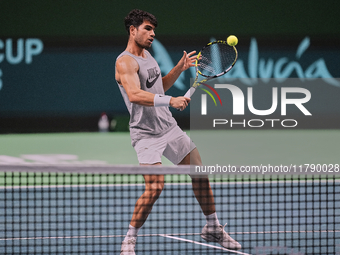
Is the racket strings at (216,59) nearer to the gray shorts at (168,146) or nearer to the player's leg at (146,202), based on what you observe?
the gray shorts at (168,146)

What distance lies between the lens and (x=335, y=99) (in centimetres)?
1212

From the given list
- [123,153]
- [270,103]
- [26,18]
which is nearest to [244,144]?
[123,153]

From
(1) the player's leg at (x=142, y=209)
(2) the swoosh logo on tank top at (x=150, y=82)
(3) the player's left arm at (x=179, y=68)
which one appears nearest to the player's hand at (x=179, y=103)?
(2) the swoosh logo on tank top at (x=150, y=82)

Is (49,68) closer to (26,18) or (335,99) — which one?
(26,18)

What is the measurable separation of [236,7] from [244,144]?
4.48 metres

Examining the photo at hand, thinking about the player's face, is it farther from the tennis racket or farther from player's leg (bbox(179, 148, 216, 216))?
player's leg (bbox(179, 148, 216, 216))

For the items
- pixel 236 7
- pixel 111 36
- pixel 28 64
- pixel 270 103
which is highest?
pixel 236 7

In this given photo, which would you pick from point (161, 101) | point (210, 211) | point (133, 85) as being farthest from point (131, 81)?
point (210, 211)

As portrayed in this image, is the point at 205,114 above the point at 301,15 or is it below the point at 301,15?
below

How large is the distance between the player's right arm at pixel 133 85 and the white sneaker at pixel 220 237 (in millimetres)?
887

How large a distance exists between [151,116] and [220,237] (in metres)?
0.95

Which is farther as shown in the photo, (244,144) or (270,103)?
(270,103)

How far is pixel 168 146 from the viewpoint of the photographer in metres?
3.28

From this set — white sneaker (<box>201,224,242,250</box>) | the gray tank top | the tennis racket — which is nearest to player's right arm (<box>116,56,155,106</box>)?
the gray tank top
